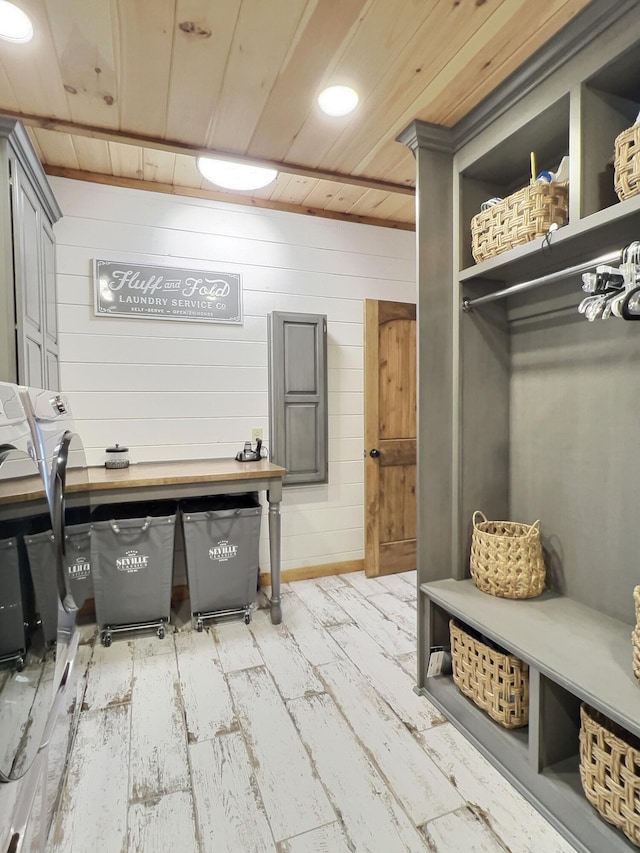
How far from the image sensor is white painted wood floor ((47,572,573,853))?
4.39ft

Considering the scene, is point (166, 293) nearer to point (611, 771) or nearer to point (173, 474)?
point (173, 474)

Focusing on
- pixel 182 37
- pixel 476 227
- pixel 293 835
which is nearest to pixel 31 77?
pixel 182 37

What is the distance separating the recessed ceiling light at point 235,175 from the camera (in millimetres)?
2578

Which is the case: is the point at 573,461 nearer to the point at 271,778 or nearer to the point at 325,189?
the point at 271,778

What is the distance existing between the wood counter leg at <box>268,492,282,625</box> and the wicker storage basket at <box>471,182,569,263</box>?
5.76 feet

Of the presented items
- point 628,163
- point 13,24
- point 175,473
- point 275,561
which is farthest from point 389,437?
point 13,24

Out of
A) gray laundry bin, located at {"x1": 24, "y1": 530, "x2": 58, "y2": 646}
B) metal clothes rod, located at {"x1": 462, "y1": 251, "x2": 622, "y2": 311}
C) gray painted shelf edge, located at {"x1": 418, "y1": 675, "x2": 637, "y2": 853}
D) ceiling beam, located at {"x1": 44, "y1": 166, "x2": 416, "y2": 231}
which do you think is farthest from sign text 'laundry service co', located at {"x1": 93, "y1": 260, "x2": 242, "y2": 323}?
gray painted shelf edge, located at {"x1": 418, "y1": 675, "x2": 637, "y2": 853}

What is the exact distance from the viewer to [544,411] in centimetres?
182

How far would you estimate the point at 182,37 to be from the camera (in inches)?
54.1

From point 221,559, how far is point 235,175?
2264mm

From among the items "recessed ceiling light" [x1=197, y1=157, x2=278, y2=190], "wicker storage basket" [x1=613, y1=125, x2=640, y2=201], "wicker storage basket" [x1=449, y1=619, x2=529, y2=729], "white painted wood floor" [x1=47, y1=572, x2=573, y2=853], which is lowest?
"white painted wood floor" [x1=47, y1=572, x2=573, y2=853]

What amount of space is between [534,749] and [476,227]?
6.00ft

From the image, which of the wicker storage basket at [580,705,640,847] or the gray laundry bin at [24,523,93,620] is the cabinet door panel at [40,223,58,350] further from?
the wicker storage basket at [580,705,640,847]

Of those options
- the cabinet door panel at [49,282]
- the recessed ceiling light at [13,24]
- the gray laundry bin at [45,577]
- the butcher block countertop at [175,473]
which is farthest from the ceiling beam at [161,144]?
the gray laundry bin at [45,577]
